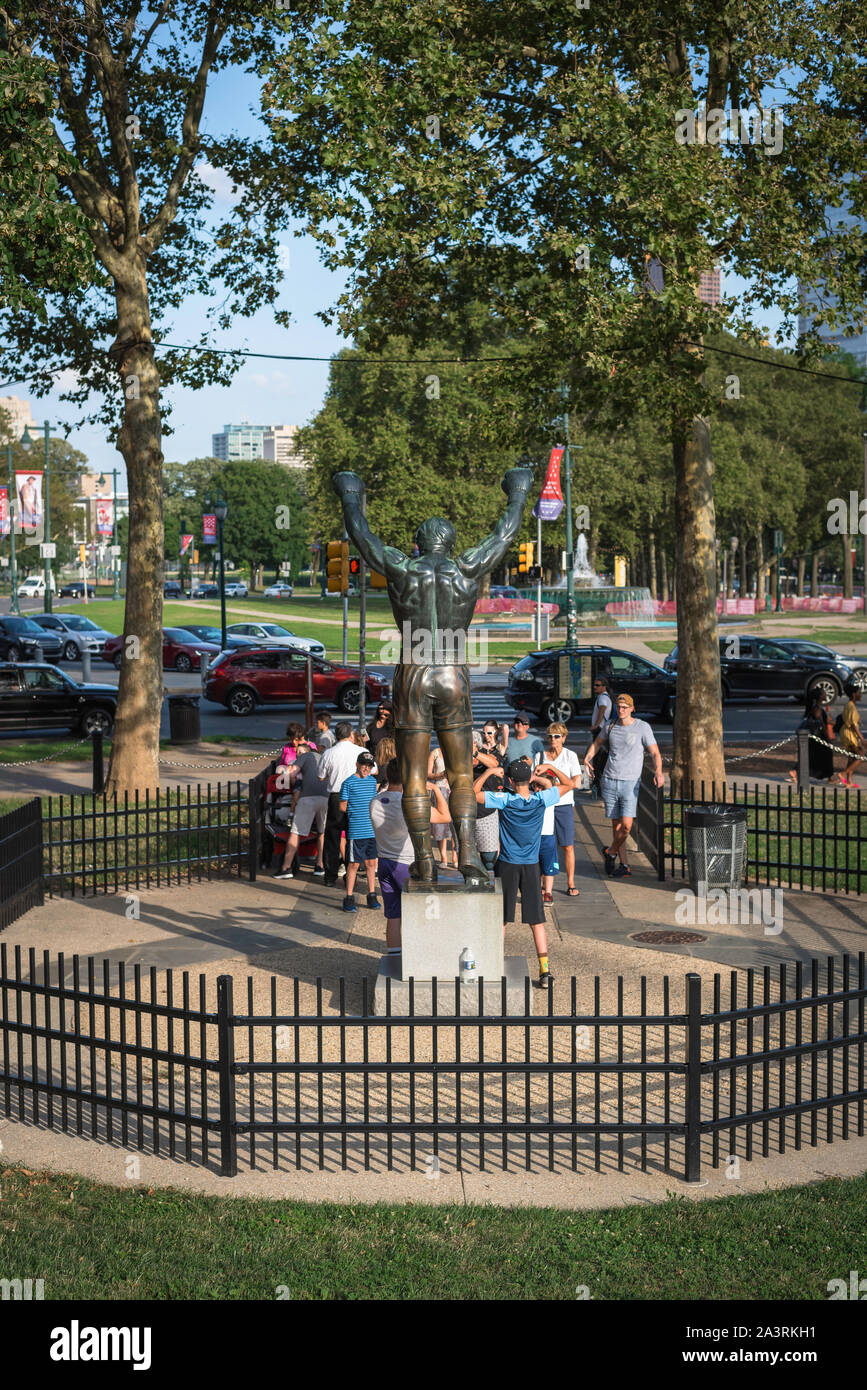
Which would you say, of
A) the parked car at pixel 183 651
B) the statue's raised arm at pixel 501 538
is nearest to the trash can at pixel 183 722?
the parked car at pixel 183 651

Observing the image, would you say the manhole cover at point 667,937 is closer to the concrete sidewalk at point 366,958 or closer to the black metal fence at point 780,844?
the concrete sidewalk at point 366,958

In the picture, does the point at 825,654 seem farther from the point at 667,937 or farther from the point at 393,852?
the point at 393,852

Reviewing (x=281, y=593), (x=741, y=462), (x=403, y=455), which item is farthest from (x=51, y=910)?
(x=281, y=593)

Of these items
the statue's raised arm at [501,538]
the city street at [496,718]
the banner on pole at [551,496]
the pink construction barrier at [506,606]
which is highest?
the banner on pole at [551,496]

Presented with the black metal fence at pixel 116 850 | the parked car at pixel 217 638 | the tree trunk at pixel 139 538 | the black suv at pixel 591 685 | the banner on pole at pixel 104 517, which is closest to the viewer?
the black metal fence at pixel 116 850

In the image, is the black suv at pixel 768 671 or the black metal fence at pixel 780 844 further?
the black suv at pixel 768 671

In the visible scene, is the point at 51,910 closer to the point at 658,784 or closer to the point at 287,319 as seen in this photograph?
the point at 658,784

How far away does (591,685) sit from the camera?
30.0 m

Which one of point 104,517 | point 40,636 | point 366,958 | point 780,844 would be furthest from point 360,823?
point 104,517

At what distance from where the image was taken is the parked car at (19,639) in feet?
145

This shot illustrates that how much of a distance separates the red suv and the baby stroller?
17.2m

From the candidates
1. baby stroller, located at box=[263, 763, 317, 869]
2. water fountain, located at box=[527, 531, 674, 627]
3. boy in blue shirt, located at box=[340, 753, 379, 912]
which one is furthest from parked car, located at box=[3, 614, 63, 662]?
boy in blue shirt, located at box=[340, 753, 379, 912]

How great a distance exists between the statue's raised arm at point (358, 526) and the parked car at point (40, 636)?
37.5 meters

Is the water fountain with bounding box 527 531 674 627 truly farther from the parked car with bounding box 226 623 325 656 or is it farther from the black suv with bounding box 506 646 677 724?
the black suv with bounding box 506 646 677 724
